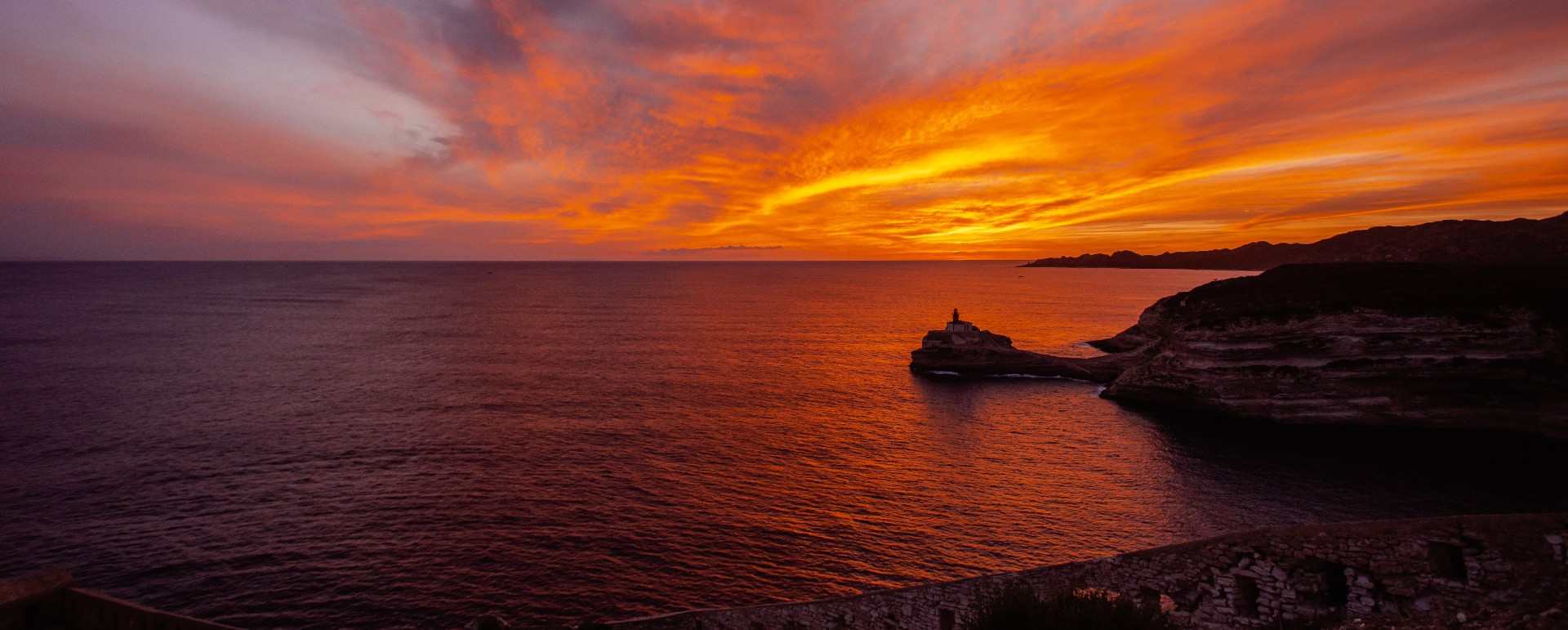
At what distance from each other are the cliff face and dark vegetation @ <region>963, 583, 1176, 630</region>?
157 feet

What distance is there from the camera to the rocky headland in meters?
47.8

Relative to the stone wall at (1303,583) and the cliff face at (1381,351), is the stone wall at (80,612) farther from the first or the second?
the cliff face at (1381,351)

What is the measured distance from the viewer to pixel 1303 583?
742 inches

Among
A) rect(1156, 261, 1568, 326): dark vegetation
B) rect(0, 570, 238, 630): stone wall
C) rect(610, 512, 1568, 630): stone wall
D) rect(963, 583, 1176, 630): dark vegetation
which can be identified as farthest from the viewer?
rect(1156, 261, 1568, 326): dark vegetation

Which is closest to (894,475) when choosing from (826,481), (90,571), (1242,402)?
(826,481)

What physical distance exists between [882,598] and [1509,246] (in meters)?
153

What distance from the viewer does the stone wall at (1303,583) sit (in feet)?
57.1

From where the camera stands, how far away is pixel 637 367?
257 ft

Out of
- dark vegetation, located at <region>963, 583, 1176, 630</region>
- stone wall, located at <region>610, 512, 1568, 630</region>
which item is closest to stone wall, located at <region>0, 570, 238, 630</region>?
stone wall, located at <region>610, 512, 1568, 630</region>

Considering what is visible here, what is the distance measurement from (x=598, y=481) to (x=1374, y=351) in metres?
62.4

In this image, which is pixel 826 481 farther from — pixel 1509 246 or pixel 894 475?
pixel 1509 246

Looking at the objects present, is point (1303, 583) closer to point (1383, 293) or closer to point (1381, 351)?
point (1381, 351)

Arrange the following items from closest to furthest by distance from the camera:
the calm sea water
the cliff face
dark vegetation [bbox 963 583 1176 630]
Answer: dark vegetation [bbox 963 583 1176 630], the calm sea water, the cliff face

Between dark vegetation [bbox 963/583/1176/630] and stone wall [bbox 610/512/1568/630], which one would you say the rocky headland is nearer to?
stone wall [bbox 610/512/1568/630]
